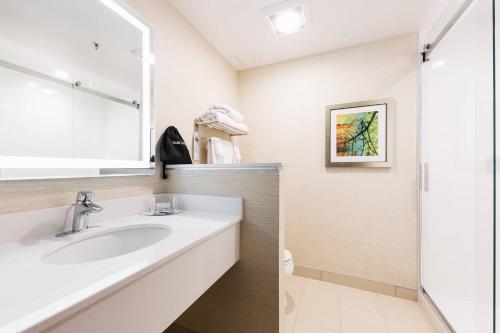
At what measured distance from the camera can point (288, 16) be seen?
1.55m

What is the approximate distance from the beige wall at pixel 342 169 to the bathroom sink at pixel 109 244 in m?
1.37

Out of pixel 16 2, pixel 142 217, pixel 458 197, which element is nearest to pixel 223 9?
pixel 16 2

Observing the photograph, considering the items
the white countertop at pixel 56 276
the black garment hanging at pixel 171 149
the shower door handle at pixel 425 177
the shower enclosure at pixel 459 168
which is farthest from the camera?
the shower door handle at pixel 425 177

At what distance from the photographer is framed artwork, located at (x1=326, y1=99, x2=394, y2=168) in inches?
68.1

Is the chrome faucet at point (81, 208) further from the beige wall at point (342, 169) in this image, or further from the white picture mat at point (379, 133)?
the white picture mat at point (379, 133)

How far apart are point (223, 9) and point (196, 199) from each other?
1.35 metres

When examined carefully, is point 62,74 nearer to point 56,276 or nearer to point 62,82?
point 62,82

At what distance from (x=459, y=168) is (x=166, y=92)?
1822 millimetres

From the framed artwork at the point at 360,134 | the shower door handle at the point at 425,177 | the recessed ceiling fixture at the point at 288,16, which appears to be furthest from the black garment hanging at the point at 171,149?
the shower door handle at the point at 425,177

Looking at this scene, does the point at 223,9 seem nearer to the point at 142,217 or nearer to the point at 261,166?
the point at 261,166

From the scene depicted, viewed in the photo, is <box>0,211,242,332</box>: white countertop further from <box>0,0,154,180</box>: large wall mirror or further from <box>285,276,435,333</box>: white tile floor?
<box>285,276,435,333</box>: white tile floor

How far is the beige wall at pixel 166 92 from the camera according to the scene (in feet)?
2.59

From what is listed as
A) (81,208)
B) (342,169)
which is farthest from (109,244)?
(342,169)

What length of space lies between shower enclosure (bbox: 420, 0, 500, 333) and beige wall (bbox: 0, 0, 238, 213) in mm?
1689
